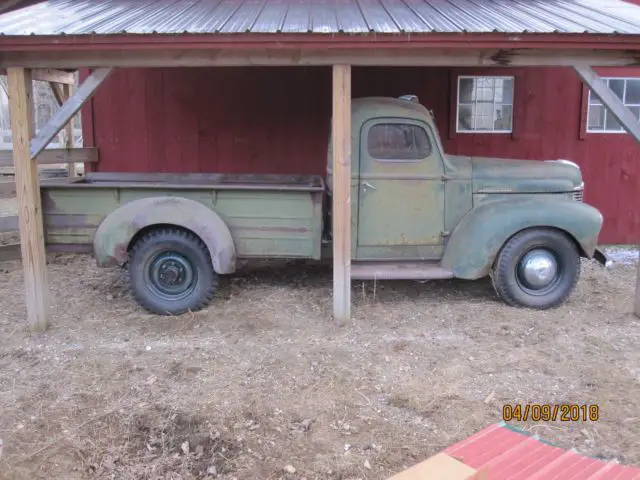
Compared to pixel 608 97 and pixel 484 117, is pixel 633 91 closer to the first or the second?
pixel 484 117

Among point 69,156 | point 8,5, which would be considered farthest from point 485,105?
point 8,5

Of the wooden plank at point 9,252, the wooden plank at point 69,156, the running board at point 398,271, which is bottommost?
the wooden plank at point 9,252

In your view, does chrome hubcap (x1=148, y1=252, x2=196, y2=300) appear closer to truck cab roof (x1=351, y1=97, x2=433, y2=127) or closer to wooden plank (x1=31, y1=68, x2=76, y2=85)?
truck cab roof (x1=351, y1=97, x2=433, y2=127)

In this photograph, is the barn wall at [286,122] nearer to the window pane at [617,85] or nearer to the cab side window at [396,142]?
the window pane at [617,85]

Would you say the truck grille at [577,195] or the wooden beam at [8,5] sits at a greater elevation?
the wooden beam at [8,5]

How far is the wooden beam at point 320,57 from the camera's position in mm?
4828

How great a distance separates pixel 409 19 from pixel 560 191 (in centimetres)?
224

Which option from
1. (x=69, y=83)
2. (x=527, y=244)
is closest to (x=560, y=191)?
(x=527, y=244)

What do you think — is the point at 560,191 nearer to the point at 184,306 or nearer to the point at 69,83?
the point at 184,306

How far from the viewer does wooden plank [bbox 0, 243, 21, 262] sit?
303 inches

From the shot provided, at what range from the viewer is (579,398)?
12.6ft
